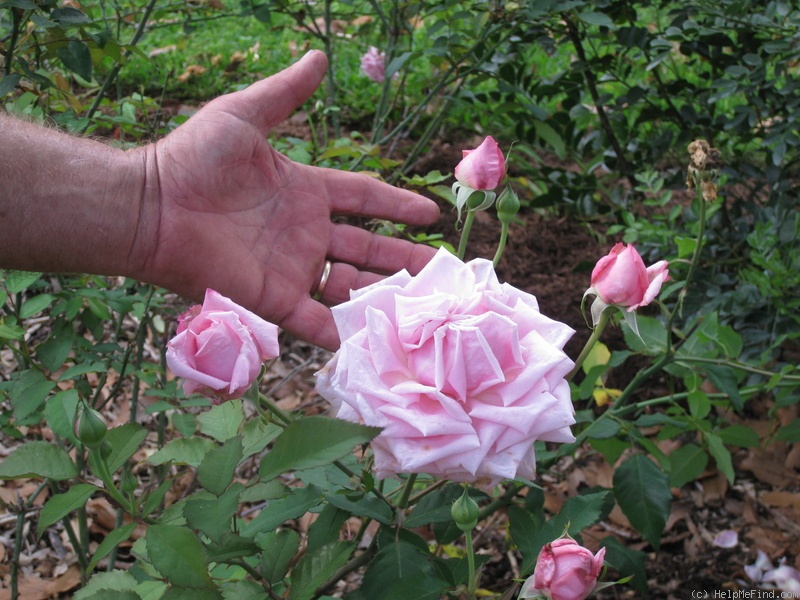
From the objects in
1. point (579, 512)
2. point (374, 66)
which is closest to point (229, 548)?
point (579, 512)

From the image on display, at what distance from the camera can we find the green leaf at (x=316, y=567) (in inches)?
34.8

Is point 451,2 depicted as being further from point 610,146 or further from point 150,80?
point 150,80

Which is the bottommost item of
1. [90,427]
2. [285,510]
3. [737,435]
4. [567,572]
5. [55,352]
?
[737,435]

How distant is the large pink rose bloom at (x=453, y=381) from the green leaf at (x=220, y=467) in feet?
0.44

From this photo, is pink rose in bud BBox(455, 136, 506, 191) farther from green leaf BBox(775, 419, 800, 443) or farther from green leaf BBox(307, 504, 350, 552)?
green leaf BBox(775, 419, 800, 443)

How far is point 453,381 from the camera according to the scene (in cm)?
85

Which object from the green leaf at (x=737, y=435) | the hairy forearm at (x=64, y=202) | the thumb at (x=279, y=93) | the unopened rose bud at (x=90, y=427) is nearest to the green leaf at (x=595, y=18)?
the thumb at (x=279, y=93)

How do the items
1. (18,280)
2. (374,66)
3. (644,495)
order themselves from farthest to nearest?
1. (374,66)
2. (644,495)
3. (18,280)

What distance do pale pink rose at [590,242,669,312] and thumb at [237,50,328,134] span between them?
0.95 m

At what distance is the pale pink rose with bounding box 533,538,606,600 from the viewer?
86cm

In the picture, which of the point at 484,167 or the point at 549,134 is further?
the point at 549,134

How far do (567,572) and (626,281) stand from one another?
0.39m

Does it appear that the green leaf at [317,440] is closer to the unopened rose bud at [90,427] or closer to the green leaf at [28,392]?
the unopened rose bud at [90,427]

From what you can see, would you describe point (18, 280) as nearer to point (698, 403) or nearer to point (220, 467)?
point (220, 467)
